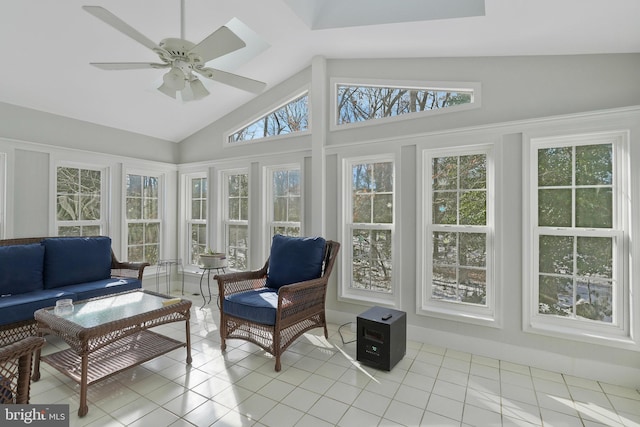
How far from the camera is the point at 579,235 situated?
2645mm

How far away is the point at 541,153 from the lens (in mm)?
2787

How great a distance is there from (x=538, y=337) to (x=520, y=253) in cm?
72

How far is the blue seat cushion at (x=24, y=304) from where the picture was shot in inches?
104

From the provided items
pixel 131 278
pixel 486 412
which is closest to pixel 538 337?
pixel 486 412

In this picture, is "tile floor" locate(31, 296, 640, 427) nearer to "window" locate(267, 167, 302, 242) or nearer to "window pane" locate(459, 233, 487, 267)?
"window pane" locate(459, 233, 487, 267)

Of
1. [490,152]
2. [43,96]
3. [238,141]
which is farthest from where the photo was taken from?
[238,141]

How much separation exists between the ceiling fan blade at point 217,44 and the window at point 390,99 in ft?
6.13

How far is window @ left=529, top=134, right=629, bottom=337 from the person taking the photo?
8.29ft

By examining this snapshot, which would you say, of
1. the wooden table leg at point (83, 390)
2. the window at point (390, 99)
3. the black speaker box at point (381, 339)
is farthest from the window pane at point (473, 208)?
the wooden table leg at point (83, 390)

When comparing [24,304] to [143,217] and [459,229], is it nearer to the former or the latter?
[143,217]

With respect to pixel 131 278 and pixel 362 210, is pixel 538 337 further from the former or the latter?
pixel 131 278

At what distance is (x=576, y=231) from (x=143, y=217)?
17.6 feet

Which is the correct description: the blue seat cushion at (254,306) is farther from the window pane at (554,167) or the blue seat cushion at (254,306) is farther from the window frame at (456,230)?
the window pane at (554,167)

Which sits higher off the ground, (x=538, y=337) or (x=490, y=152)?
(x=490, y=152)
